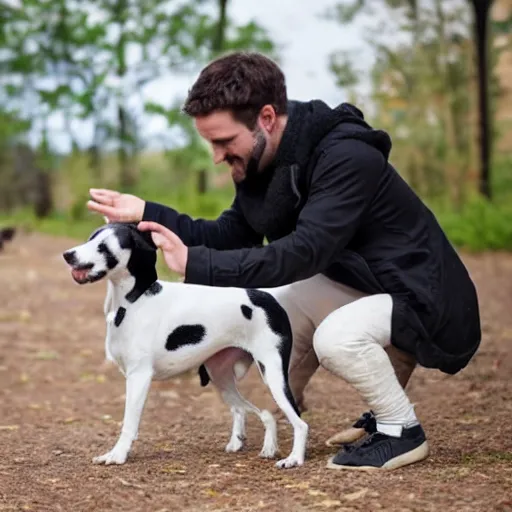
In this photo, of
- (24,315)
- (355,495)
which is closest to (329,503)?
(355,495)

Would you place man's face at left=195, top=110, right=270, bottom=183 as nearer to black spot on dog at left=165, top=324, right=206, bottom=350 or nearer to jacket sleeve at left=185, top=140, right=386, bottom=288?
jacket sleeve at left=185, top=140, right=386, bottom=288

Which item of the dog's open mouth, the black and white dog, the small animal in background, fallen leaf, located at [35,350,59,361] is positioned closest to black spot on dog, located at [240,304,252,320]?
the black and white dog

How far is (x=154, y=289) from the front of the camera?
350cm

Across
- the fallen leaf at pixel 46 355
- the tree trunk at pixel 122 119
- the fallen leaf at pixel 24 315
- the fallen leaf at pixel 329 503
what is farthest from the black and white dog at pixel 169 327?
the tree trunk at pixel 122 119

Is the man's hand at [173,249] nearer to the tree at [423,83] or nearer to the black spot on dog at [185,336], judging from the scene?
the black spot on dog at [185,336]

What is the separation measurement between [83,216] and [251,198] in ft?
72.6

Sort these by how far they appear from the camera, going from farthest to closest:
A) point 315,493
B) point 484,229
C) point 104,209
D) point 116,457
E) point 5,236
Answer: point 5,236 → point 484,229 → point 116,457 → point 104,209 → point 315,493

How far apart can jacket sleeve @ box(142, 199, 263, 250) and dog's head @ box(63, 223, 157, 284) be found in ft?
1.10

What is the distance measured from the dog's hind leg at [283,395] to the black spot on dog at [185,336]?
0.23m

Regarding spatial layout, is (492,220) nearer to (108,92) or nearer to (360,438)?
(360,438)

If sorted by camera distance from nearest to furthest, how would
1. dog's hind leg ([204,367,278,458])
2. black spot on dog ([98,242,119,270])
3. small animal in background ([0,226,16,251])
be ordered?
black spot on dog ([98,242,119,270]) → dog's hind leg ([204,367,278,458]) → small animal in background ([0,226,16,251])

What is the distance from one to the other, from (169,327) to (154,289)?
15 centimetres

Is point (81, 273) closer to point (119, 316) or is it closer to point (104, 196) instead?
point (119, 316)

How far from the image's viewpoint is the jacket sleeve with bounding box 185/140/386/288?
312 cm
